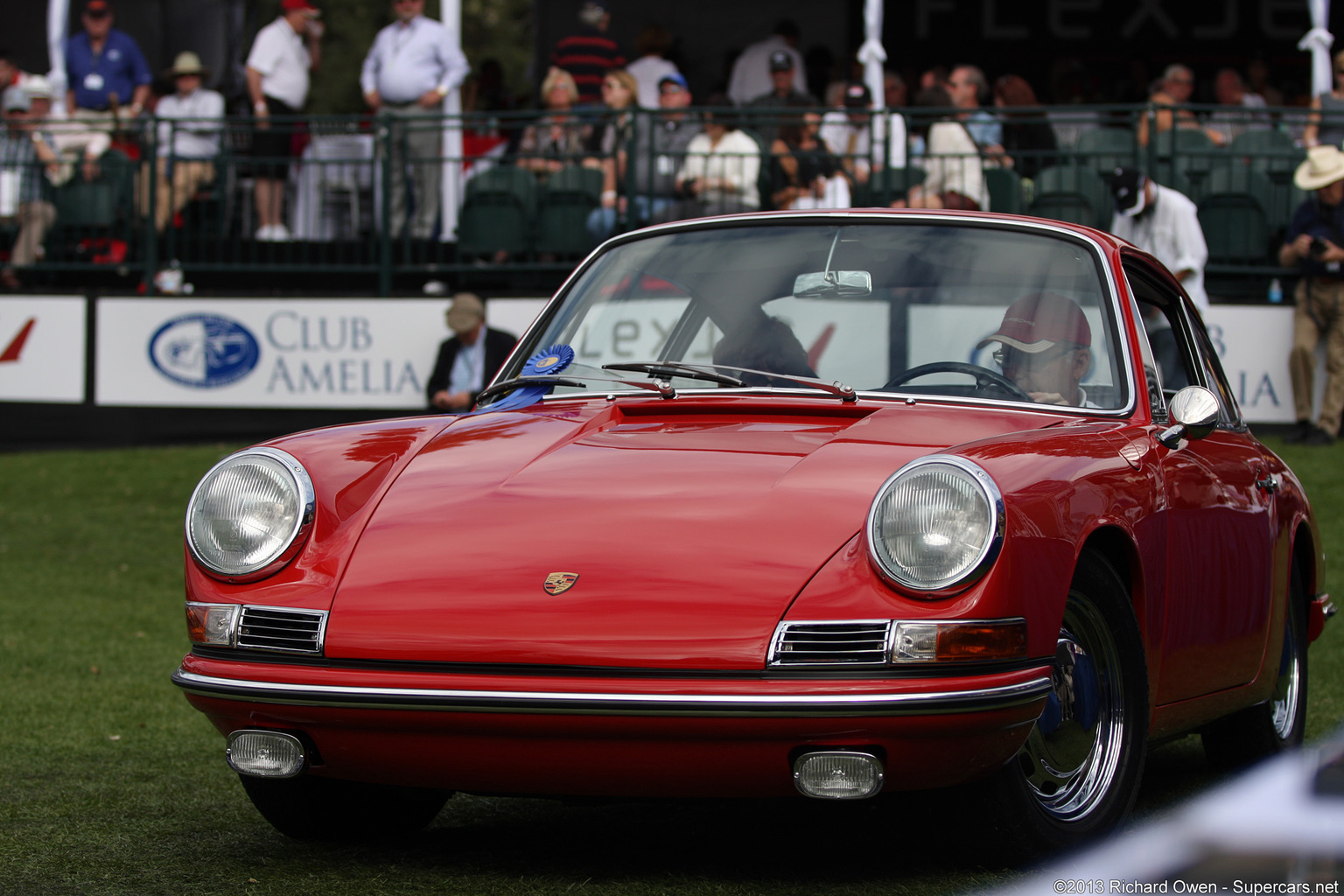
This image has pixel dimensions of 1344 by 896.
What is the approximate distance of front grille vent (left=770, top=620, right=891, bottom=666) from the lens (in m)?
3.13

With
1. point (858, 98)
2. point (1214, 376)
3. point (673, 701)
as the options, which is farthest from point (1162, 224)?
point (673, 701)

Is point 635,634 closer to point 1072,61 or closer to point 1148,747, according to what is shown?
point 1148,747

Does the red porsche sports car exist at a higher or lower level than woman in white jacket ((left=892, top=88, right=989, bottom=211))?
lower

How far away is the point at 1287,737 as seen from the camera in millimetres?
5164

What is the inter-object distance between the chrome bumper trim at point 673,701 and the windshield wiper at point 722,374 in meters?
1.07

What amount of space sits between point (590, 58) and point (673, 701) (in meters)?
12.7

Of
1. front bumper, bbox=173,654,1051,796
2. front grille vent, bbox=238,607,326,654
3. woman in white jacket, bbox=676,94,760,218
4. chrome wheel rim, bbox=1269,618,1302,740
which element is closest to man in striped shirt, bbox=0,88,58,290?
woman in white jacket, bbox=676,94,760,218

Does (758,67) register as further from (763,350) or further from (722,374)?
(722,374)

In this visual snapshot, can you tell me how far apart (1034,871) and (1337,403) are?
972cm

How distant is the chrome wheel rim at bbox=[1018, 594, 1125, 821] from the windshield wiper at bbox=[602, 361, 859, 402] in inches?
33.0

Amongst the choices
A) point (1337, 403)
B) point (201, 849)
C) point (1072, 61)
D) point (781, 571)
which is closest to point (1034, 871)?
point (781, 571)

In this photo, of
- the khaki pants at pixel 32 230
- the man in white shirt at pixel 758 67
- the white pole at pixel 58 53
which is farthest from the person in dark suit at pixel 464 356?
the white pole at pixel 58 53

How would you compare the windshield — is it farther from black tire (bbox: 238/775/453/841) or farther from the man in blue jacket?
the man in blue jacket

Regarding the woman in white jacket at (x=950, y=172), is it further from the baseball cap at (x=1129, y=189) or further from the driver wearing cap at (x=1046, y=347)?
the driver wearing cap at (x=1046, y=347)
